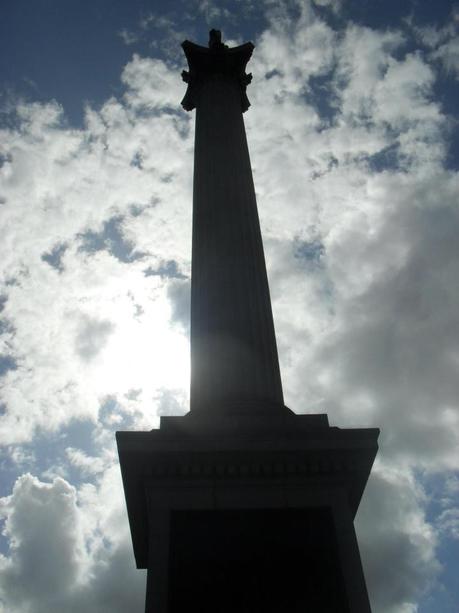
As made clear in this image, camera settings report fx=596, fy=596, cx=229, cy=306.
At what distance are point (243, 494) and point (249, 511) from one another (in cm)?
48

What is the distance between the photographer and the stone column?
63.6 feet

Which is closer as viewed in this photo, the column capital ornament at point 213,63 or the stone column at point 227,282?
the stone column at point 227,282

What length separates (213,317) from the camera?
21.1m

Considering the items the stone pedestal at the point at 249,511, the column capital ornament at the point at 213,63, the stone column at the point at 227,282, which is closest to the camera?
the stone pedestal at the point at 249,511

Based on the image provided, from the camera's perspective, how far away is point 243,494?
51.8 feet

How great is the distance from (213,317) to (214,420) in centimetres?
477

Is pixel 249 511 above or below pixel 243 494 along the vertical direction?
below

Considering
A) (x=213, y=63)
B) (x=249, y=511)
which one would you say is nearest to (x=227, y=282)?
(x=249, y=511)

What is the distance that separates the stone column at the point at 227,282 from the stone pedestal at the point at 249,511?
2.27 meters

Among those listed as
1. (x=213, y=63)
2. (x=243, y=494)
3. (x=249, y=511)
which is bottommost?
(x=249, y=511)

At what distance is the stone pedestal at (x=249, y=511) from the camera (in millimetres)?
14086

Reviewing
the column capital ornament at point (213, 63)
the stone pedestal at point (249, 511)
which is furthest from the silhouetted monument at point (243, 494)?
the column capital ornament at point (213, 63)

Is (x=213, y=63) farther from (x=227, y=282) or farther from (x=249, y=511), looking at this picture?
(x=249, y=511)

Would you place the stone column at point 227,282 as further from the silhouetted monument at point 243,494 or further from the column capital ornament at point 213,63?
the column capital ornament at point 213,63
